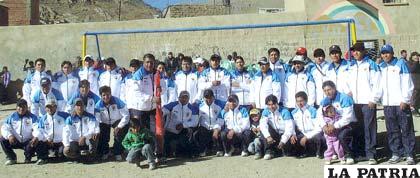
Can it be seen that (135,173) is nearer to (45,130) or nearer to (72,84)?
(45,130)

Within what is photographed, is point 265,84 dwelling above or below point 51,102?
above

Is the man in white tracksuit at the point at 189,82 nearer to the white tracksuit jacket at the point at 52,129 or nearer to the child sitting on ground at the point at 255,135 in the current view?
the child sitting on ground at the point at 255,135

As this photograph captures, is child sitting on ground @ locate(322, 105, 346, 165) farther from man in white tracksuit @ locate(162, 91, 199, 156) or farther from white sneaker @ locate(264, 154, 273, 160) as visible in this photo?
man in white tracksuit @ locate(162, 91, 199, 156)

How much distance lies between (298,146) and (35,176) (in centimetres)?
376

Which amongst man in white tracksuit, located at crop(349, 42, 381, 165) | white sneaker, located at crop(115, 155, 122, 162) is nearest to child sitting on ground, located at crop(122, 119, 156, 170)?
white sneaker, located at crop(115, 155, 122, 162)

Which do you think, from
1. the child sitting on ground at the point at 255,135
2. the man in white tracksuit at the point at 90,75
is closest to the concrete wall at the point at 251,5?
the man in white tracksuit at the point at 90,75

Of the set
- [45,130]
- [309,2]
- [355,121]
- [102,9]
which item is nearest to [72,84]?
[45,130]

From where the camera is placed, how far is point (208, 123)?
8.46 m

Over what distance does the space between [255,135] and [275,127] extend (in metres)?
0.35

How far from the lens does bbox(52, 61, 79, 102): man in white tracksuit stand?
9.41 meters

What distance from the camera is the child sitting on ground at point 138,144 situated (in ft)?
24.9

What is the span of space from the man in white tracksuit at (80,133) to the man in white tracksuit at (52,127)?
17 centimetres

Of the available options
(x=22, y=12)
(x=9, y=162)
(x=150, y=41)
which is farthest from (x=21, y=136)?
(x=22, y=12)

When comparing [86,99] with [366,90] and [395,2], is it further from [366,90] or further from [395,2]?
[395,2]
